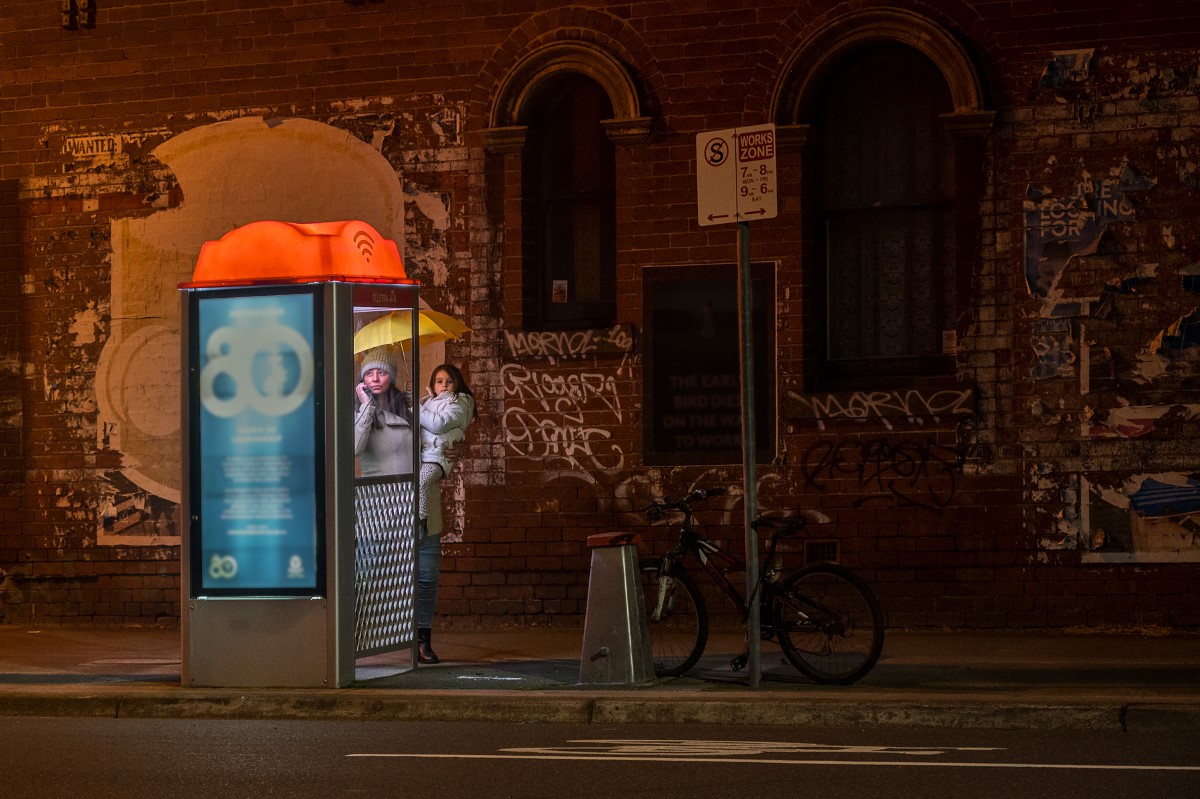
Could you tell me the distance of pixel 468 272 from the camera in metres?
14.1

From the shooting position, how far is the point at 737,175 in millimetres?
10195

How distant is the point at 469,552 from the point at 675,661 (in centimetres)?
345

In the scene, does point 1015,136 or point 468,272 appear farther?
point 468,272

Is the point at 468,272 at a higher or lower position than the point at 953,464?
higher

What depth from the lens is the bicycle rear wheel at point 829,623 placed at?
1005 cm

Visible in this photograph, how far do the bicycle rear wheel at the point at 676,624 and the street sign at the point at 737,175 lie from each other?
227 cm

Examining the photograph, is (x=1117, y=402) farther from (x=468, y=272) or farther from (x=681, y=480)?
(x=468, y=272)

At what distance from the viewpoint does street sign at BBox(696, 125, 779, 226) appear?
33.1ft

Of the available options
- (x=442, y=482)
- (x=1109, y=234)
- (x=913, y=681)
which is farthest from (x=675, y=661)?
(x=1109, y=234)

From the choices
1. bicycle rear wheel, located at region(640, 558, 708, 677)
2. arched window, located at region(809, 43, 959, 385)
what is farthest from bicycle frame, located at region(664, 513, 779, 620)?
arched window, located at region(809, 43, 959, 385)

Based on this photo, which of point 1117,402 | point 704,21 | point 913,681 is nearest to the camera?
point 913,681

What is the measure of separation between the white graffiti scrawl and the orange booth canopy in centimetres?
308

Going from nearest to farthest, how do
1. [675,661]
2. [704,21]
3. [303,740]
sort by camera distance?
1. [303,740]
2. [675,661]
3. [704,21]

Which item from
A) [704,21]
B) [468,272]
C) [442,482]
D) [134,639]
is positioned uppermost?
[704,21]
